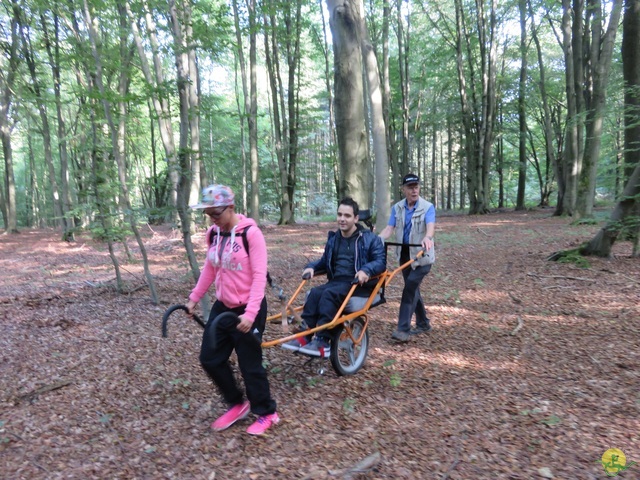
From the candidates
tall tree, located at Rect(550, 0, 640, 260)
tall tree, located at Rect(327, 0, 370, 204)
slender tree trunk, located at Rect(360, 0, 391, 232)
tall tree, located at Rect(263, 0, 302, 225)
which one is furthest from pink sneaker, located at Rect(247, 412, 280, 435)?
tall tree, located at Rect(263, 0, 302, 225)

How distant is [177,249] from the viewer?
1327 centimetres

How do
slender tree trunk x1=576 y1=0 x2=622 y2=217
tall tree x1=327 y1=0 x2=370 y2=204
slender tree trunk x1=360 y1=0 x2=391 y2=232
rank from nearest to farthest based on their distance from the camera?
tall tree x1=327 y1=0 x2=370 y2=204 < slender tree trunk x1=360 y1=0 x2=391 y2=232 < slender tree trunk x1=576 y1=0 x2=622 y2=217

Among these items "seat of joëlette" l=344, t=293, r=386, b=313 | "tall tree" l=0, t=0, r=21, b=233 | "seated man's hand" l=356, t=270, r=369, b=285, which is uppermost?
"tall tree" l=0, t=0, r=21, b=233

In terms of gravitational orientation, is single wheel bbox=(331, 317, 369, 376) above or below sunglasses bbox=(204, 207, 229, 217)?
below

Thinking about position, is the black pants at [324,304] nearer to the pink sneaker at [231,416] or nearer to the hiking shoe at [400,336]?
the pink sneaker at [231,416]

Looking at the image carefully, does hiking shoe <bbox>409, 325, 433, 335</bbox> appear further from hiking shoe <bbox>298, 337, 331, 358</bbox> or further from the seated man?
hiking shoe <bbox>298, 337, 331, 358</bbox>

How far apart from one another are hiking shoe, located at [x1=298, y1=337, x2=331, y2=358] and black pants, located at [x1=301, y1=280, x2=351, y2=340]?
6cm

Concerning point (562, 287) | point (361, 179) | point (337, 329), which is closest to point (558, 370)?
point (337, 329)

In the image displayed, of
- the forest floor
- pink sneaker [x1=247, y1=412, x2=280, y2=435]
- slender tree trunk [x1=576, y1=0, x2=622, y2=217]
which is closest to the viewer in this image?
the forest floor

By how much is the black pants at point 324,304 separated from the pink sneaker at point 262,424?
0.85 metres

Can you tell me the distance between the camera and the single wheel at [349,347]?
3.96m

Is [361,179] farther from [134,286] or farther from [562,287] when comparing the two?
[134,286]

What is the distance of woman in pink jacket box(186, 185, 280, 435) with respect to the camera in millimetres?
3061

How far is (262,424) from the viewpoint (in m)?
3.23
